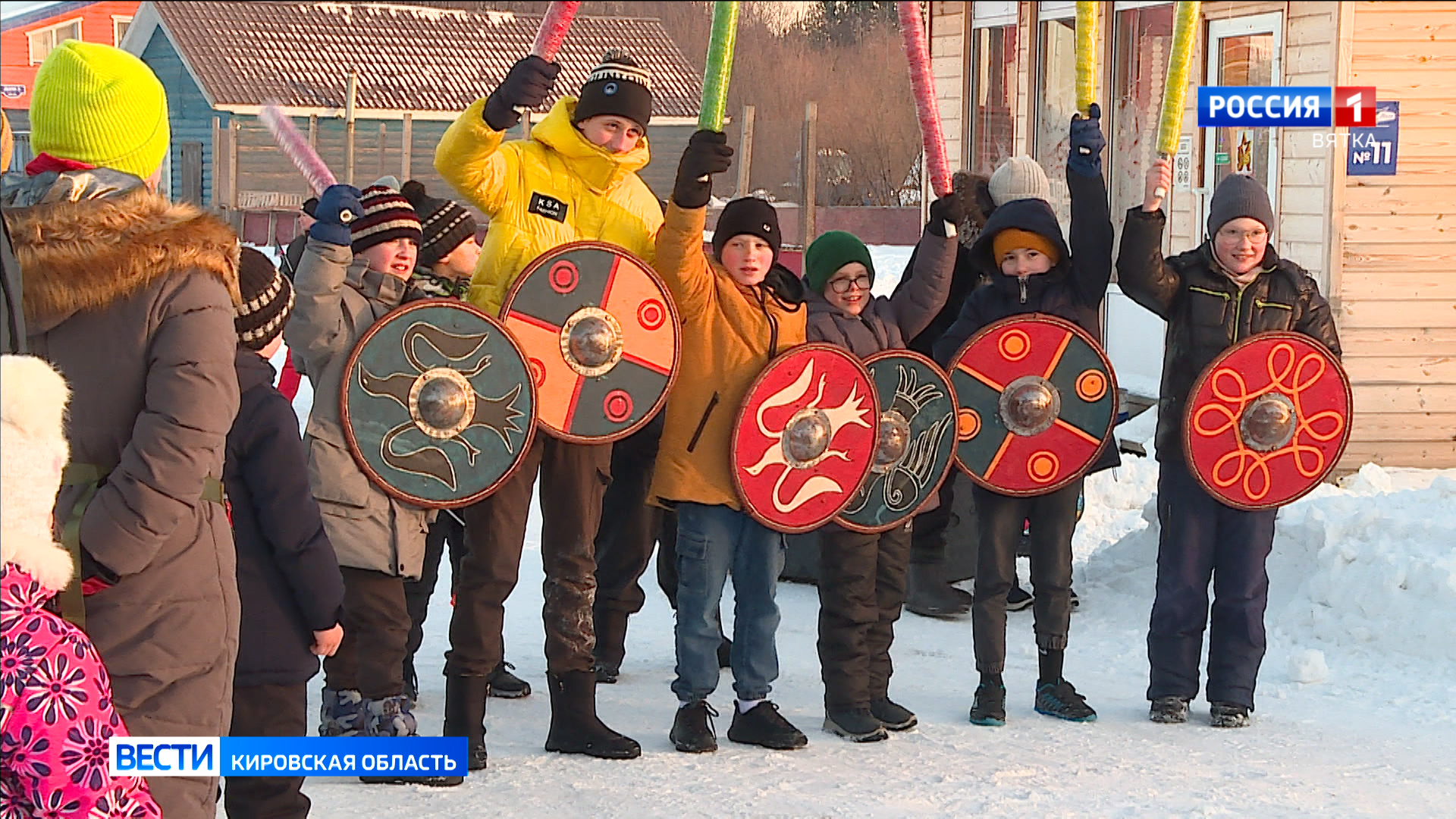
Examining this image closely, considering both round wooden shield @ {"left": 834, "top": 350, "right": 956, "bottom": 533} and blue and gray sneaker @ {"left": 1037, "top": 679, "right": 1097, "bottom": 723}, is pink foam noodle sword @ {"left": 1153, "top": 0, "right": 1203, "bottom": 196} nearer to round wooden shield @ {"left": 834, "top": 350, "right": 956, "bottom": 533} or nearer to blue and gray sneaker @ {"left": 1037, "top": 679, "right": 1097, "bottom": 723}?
round wooden shield @ {"left": 834, "top": 350, "right": 956, "bottom": 533}

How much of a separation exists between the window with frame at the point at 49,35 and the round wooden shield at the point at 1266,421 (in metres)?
34.7

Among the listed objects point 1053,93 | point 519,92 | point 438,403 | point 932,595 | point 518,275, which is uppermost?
point 1053,93

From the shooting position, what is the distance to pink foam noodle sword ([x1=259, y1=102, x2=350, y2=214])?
5066 mm

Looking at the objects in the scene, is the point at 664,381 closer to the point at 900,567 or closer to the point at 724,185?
the point at 900,567

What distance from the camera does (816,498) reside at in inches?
185

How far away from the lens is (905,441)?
4918 mm

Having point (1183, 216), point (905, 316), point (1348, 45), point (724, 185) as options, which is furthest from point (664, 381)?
point (724, 185)

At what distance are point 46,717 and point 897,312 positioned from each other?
3196 mm

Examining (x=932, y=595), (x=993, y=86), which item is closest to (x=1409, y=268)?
(x=932, y=595)

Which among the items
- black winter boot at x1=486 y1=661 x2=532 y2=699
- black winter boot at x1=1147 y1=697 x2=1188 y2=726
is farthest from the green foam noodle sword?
black winter boot at x1=1147 y1=697 x2=1188 y2=726

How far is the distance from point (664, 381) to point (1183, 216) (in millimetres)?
6504

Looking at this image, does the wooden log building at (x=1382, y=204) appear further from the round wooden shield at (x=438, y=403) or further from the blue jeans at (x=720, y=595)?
the round wooden shield at (x=438, y=403)

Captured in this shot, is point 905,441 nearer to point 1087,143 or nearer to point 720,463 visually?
point 720,463

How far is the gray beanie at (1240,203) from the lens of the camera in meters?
4.95
